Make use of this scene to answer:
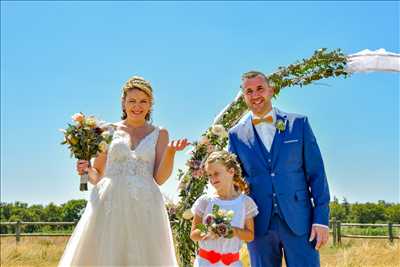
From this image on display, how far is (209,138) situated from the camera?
6.91 meters

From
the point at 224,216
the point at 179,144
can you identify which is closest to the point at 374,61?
the point at 179,144

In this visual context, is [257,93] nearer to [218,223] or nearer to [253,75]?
[253,75]

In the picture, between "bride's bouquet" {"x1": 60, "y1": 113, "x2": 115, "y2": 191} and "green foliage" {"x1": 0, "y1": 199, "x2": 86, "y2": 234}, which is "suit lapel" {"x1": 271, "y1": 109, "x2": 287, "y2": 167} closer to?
"bride's bouquet" {"x1": 60, "y1": 113, "x2": 115, "y2": 191}

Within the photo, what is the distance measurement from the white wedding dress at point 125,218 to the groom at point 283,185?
1.08 meters

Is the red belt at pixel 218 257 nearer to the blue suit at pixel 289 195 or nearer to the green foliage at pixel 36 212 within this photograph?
the blue suit at pixel 289 195

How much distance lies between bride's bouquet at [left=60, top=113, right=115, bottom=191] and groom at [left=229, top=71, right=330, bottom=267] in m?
1.47

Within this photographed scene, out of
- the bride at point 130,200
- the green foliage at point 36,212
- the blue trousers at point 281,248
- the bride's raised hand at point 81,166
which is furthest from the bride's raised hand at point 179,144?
the green foliage at point 36,212

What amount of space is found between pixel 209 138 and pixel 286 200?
248 cm

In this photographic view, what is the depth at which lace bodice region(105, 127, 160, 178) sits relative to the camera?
215 inches

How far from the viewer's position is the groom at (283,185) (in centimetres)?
454

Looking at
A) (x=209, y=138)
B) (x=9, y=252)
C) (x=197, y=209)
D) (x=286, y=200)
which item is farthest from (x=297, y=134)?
(x=9, y=252)

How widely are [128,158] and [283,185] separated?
1.71m

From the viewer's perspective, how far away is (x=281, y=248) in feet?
15.4

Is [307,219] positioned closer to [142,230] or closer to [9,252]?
[142,230]
